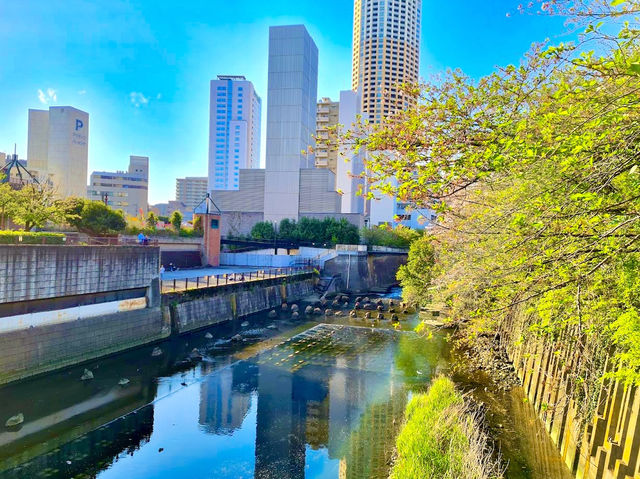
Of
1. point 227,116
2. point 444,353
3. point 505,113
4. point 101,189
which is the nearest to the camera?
point 505,113

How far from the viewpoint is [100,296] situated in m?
19.7

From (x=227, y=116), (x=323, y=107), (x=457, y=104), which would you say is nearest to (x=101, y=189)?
(x=227, y=116)

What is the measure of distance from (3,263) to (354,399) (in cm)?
1275

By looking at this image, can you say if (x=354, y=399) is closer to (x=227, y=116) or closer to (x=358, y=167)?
(x=358, y=167)

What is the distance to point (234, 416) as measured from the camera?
1394cm

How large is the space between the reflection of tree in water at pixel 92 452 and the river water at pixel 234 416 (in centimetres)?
3

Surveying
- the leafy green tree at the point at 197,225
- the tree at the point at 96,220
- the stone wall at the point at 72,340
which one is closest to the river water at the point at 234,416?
the stone wall at the point at 72,340

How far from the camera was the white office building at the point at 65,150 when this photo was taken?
10156cm

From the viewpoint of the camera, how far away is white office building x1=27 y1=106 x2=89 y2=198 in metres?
102

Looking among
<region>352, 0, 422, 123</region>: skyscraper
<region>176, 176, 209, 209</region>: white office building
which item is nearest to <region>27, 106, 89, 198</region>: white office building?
<region>176, 176, 209, 209</region>: white office building

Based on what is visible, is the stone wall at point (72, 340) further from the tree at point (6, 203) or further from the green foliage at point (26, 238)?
the tree at point (6, 203)

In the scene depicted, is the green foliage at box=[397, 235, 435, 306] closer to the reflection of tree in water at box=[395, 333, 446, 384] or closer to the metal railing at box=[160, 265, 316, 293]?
the reflection of tree in water at box=[395, 333, 446, 384]

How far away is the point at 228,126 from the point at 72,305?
11018 centimetres

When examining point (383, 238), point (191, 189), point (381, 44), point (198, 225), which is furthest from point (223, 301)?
point (191, 189)
